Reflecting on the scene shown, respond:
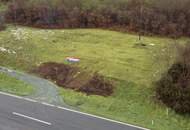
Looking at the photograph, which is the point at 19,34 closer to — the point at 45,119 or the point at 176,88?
the point at 45,119

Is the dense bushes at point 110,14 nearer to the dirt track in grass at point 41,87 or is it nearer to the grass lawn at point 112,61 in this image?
the grass lawn at point 112,61

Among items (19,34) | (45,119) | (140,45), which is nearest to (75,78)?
(45,119)

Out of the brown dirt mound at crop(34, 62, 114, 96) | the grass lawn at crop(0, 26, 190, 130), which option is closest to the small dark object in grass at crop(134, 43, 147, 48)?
the grass lawn at crop(0, 26, 190, 130)

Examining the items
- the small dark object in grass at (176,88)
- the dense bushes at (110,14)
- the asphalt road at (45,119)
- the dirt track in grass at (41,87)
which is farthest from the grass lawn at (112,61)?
the dense bushes at (110,14)

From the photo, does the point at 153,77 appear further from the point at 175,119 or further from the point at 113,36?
the point at 113,36

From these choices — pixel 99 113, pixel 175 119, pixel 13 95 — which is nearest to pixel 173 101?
pixel 175 119

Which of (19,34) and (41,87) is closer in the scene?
(41,87)

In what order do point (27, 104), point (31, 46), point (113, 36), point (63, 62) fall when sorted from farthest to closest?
point (113, 36) < point (31, 46) < point (63, 62) < point (27, 104)

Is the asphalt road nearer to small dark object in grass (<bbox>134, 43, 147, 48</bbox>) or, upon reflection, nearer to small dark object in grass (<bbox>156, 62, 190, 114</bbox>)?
small dark object in grass (<bbox>156, 62, 190, 114</bbox>)
